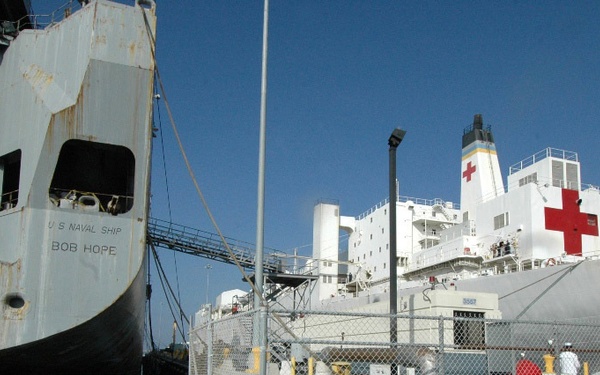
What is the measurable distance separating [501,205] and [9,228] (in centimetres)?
2343

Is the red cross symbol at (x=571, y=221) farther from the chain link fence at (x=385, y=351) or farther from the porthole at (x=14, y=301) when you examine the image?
the porthole at (x=14, y=301)

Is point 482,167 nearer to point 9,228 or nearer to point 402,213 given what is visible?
point 402,213

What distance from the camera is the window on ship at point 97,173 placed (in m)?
14.8

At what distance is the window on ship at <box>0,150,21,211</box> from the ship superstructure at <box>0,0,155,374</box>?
33 mm

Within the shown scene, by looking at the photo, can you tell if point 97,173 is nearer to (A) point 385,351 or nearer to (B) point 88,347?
(B) point 88,347

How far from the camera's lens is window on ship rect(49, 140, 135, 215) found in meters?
14.8

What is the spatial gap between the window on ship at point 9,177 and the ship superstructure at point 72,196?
0.03 meters

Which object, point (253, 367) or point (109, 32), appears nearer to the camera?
point (253, 367)

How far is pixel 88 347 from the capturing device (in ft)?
43.3

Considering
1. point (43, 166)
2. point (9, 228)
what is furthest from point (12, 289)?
point (43, 166)

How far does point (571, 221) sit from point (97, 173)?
2112 centimetres

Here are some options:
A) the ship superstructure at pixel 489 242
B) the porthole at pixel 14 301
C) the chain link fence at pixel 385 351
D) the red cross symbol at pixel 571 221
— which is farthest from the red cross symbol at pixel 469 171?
the porthole at pixel 14 301

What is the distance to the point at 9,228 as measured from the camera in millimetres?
12289

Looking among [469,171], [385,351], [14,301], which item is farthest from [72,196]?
[469,171]
